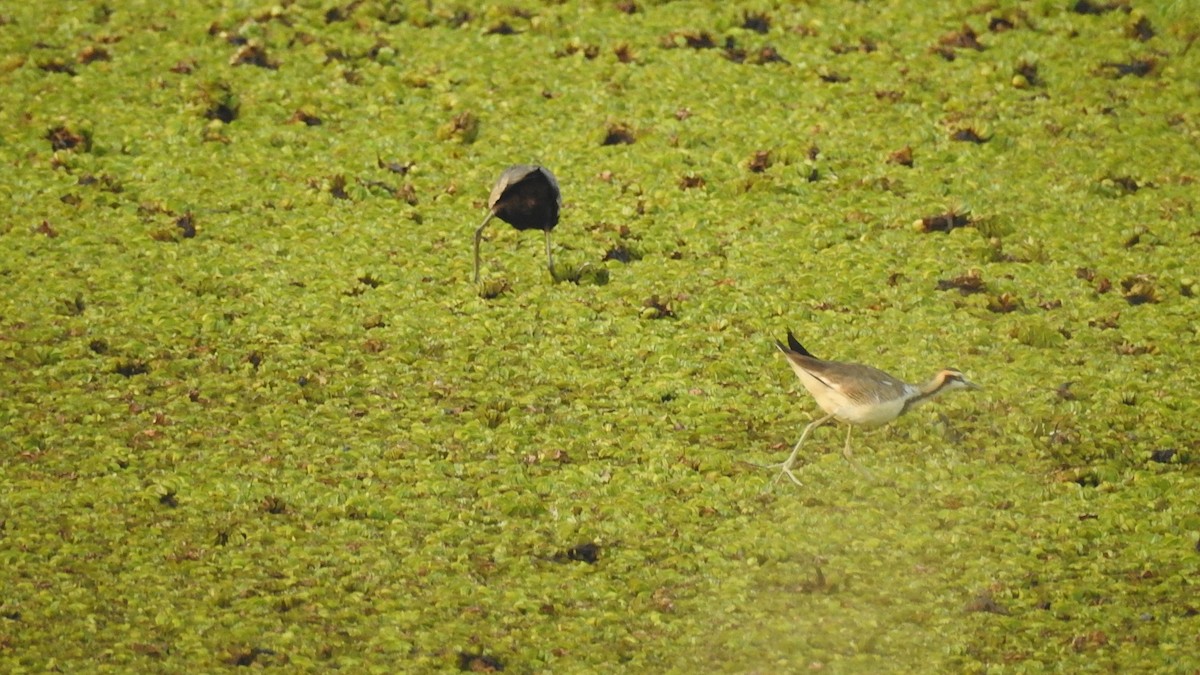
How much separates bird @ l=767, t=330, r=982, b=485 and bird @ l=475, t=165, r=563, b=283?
8.86 ft

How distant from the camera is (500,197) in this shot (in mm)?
11727

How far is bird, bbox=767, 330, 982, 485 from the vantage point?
9156 millimetres

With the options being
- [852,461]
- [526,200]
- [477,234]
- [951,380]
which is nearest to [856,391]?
[852,461]

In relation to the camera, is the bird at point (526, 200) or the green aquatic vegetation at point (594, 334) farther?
the bird at point (526, 200)

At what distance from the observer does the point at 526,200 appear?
38.2 ft

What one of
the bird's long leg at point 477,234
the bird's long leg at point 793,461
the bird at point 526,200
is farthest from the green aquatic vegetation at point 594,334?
the bird at point 526,200

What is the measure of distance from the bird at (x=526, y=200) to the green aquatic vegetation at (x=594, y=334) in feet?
1.07

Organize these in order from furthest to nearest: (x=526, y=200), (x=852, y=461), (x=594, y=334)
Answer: (x=526, y=200)
(x=594, y=334)
(x=852, y=461)

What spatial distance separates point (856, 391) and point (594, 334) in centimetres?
237

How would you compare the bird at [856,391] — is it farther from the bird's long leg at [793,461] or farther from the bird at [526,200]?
the bird at [526,200]

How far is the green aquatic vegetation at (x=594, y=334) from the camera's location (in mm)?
8148

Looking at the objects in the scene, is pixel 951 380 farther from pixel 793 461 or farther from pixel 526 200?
pixel 526 200

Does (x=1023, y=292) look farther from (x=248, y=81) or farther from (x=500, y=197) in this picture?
(x=248, y=81)

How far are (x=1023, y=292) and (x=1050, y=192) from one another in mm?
1557
